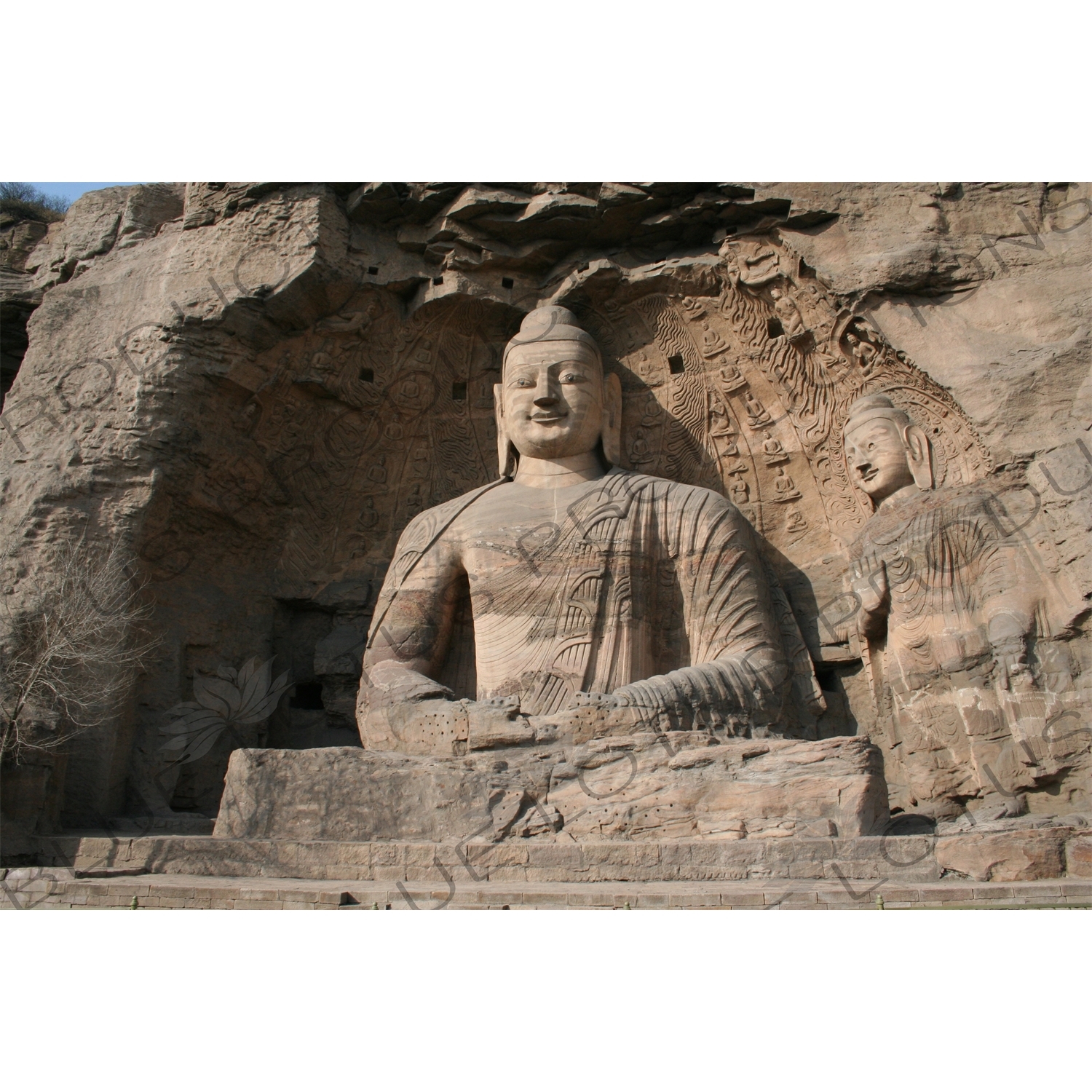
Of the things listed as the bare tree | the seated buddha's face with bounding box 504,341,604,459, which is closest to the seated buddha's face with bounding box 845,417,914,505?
the seated buddha's face with bounding box 504,341,604,459

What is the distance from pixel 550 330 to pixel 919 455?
2.67 metres

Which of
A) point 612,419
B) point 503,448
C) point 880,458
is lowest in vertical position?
point 880,458

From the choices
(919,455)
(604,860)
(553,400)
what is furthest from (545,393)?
(604,860)

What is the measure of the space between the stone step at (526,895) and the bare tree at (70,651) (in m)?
1.79

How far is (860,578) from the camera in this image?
734 centimetres

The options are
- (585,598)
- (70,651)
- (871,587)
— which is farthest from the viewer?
(871,587)

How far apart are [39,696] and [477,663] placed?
2.64 meters

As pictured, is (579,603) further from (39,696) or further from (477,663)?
(39,696)

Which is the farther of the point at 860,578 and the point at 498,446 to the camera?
the point at 498,446

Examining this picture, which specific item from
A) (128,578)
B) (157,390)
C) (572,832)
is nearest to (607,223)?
(157,390)

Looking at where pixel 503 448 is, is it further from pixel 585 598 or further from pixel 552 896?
pixel 552 896

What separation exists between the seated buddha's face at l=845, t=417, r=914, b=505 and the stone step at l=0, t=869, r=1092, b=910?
340cm

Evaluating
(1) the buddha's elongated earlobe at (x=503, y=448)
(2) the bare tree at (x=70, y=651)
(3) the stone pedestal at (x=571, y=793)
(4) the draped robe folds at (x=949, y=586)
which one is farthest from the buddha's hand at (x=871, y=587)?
(2) the bare tree at (x=70, y=651)

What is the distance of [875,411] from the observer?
7449 mm
